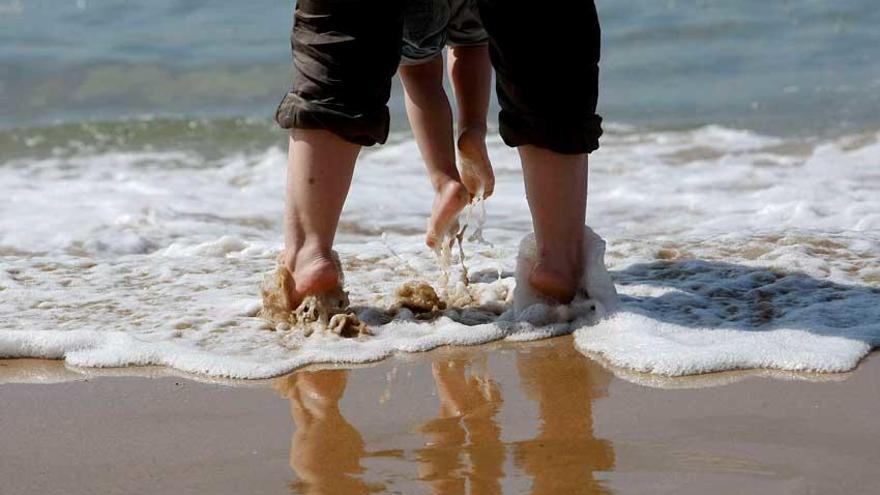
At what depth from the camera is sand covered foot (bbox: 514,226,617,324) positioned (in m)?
3.12

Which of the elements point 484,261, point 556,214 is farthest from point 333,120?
point 484,261

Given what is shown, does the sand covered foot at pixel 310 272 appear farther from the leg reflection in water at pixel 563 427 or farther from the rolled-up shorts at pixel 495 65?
the leg reflection in water at pixel 563 427

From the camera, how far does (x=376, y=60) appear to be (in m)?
2.97

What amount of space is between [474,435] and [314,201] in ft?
2.84

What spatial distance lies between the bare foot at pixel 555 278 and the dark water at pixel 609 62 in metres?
4.17

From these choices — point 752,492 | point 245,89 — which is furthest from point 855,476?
point 245,89

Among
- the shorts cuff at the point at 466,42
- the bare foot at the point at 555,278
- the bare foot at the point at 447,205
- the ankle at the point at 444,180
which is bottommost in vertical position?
the bare foot at the point at 555,278

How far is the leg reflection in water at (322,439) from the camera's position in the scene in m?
2.20

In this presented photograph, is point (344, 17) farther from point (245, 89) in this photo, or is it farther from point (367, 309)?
point (245, 89)

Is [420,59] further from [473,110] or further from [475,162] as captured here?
[475,162]

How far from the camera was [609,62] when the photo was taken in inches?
396

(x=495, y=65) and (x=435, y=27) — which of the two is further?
(x=435, y=27)

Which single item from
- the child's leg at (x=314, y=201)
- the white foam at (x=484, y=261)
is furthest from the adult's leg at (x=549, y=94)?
the child's leg at (x=314, y=201)

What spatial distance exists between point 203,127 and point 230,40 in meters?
3.46
